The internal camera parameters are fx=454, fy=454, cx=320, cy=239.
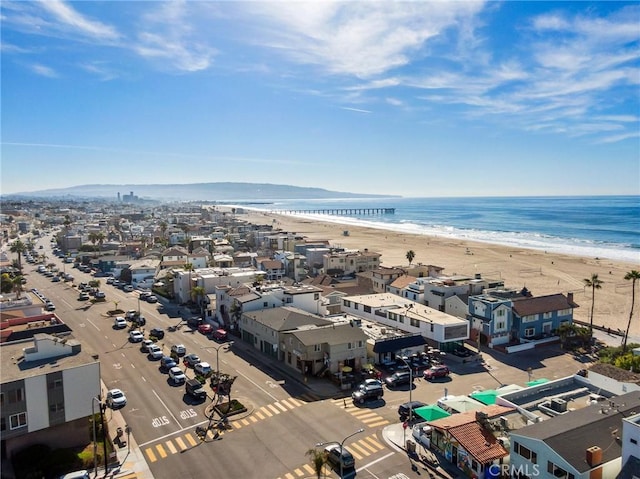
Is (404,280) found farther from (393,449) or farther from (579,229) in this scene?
(579,229)

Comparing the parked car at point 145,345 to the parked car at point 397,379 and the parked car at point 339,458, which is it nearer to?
the parked car at point 397,379

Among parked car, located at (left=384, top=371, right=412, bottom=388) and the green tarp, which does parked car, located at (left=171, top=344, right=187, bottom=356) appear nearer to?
parked car, located at (left=384, top=371, right=412, bottom=388)

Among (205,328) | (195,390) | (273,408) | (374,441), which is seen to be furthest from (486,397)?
(205,328)

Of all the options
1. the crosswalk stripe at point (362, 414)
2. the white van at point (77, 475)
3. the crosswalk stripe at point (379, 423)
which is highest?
the white van at point (77, 475)

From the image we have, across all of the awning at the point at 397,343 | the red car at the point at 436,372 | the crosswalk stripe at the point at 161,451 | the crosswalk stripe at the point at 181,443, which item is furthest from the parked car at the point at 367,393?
the crosswalk stripe at the point at 161,451

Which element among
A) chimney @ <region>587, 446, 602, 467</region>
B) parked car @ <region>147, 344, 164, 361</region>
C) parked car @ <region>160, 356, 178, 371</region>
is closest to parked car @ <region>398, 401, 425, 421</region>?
chimney @ <region>587, 446, 602, 467</region>
